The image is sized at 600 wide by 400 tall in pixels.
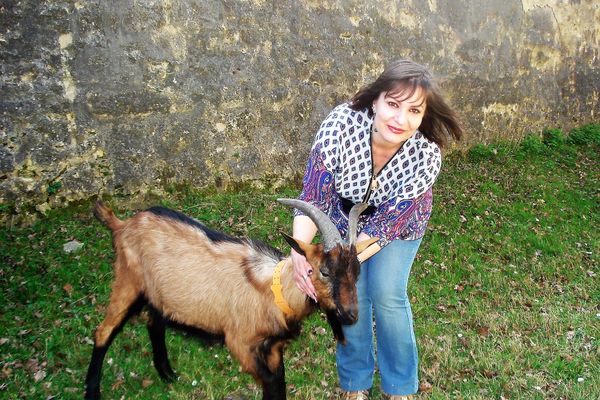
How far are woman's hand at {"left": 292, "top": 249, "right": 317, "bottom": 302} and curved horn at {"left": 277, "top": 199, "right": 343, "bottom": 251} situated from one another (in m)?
0.16

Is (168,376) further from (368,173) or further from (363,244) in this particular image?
(368,173)

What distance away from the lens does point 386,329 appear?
354 cm

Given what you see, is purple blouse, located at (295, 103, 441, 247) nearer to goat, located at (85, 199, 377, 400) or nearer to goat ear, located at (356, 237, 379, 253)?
goat ear, located at (356, 237, 379, 253)

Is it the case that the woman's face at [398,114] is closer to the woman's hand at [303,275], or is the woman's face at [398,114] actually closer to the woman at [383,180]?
the woman at [383,180]

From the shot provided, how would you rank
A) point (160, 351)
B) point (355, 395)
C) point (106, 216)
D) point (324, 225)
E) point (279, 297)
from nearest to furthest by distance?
point (324, 225)
point (279, 297)
point (355, 395)
point (106, 216)
point (160, 351)

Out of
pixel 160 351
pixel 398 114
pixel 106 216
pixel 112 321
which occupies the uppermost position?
pixel 398 114

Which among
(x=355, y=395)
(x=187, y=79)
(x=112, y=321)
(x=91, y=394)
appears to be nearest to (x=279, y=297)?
(x=355, y=395)

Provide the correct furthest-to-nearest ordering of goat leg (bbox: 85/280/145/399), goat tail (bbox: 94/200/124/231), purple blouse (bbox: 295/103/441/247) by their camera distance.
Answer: goat tail (bbox: 94/200/124/231)
goat leg (bbox: 85/280/145/399)
purple blouse (bbox: 295/103/441/247)

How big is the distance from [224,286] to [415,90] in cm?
161

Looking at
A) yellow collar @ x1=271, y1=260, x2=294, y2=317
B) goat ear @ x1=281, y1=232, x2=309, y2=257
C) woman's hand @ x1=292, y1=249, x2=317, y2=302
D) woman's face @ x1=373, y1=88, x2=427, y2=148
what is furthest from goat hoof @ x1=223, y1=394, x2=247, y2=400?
woman's face @ x1=373, y1=88, x2=427, y2=148

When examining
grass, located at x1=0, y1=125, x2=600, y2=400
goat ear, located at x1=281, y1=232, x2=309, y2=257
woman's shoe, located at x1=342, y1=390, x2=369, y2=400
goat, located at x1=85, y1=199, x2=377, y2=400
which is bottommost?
grass, located at x1=0, y1=125, x2=600, y2=400

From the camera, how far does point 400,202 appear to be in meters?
3.37

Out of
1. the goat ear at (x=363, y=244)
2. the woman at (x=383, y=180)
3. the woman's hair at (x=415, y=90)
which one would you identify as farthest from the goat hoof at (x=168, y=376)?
the woman's hair at (x=415, y=90)

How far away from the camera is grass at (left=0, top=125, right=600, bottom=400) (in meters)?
4.25
